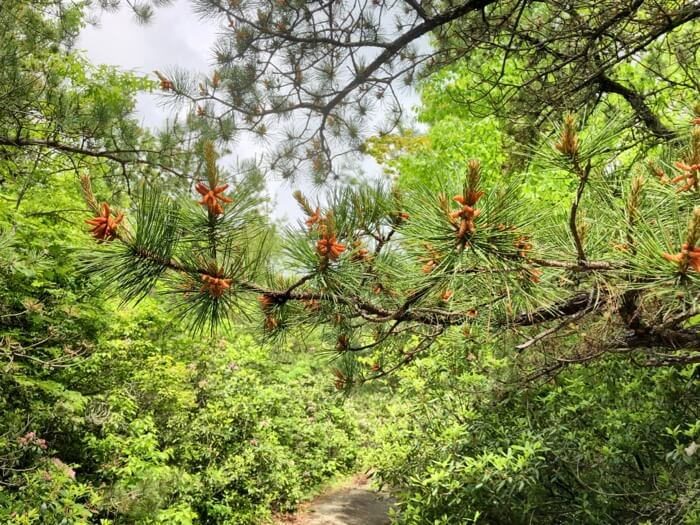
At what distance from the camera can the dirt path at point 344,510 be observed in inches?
227

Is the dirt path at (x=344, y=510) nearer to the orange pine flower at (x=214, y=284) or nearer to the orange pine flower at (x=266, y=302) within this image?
the orange pine flower at (x=266, y=302)

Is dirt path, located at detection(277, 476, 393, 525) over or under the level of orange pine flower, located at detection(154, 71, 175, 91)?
under

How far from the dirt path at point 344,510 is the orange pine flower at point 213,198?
4897 mm

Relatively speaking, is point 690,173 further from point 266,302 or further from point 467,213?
point 266,302

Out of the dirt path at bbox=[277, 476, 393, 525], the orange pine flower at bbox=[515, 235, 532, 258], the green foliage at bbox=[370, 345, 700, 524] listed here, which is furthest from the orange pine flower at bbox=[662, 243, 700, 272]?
the dirt path at bbox=[277, 476, 393, 525]

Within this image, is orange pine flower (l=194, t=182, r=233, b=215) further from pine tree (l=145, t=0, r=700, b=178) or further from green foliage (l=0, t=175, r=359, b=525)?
pine tree (l=145, t=0, r=700, b=178)

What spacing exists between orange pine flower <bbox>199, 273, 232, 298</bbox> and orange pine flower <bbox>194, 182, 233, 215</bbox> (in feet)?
0.58

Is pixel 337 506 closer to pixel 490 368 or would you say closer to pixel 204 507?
pixel 204 507

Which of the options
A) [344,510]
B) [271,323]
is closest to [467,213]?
[271,323]

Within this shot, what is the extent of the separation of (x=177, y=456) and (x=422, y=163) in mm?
4418

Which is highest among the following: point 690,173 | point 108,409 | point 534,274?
point 690,173

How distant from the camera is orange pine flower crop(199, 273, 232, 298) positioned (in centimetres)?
121

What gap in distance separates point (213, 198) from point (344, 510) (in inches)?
239

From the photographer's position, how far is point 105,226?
104 centimetres
